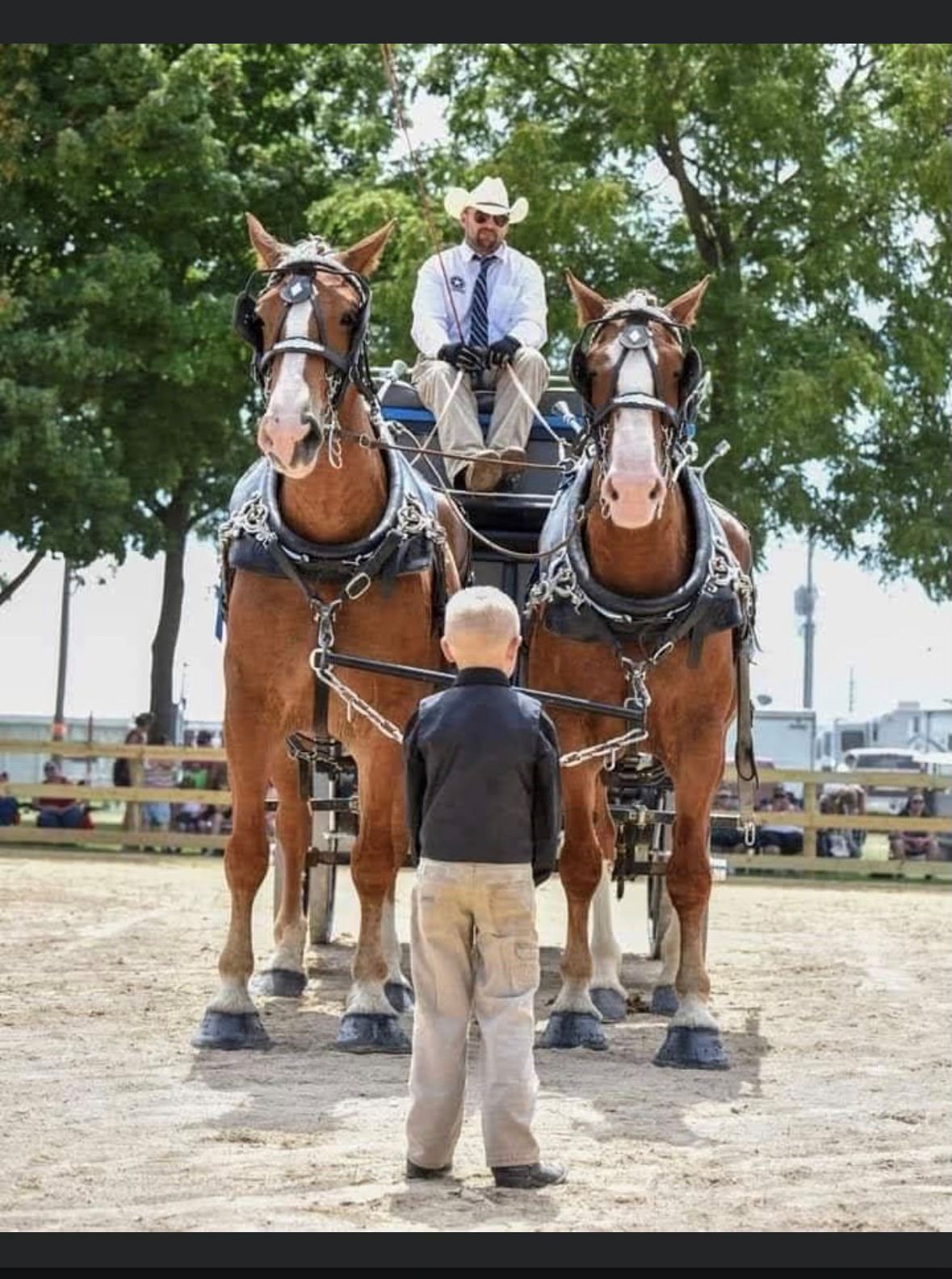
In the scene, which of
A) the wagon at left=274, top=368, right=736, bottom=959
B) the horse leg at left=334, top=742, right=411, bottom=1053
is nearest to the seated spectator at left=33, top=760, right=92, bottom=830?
the wagon at left=274, top=368, right=736, bottom=959

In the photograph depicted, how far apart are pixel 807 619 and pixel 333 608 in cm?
4648

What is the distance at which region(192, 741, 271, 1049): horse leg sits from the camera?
8.70m

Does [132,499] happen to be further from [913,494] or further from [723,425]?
[913,494]

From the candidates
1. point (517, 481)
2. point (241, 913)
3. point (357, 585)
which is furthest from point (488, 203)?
point (241, 913)

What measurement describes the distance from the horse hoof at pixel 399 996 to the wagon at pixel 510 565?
0.74 metres

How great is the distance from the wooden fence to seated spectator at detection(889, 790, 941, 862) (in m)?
0.84

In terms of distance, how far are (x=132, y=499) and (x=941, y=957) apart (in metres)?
15.1

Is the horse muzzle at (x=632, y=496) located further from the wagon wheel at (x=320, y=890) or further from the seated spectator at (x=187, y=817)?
the seated spectator at (x=187, y=817)

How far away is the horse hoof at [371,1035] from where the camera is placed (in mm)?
8641

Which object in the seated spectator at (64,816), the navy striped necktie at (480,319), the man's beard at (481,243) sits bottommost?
the seated spectator at (64,816)

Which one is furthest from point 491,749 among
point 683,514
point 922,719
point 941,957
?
point 922,719

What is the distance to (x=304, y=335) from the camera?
8031mm

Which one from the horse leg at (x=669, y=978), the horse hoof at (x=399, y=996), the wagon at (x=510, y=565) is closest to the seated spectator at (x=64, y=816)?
the wagon at (x=510, y=565)

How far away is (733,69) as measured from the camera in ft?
76.5
